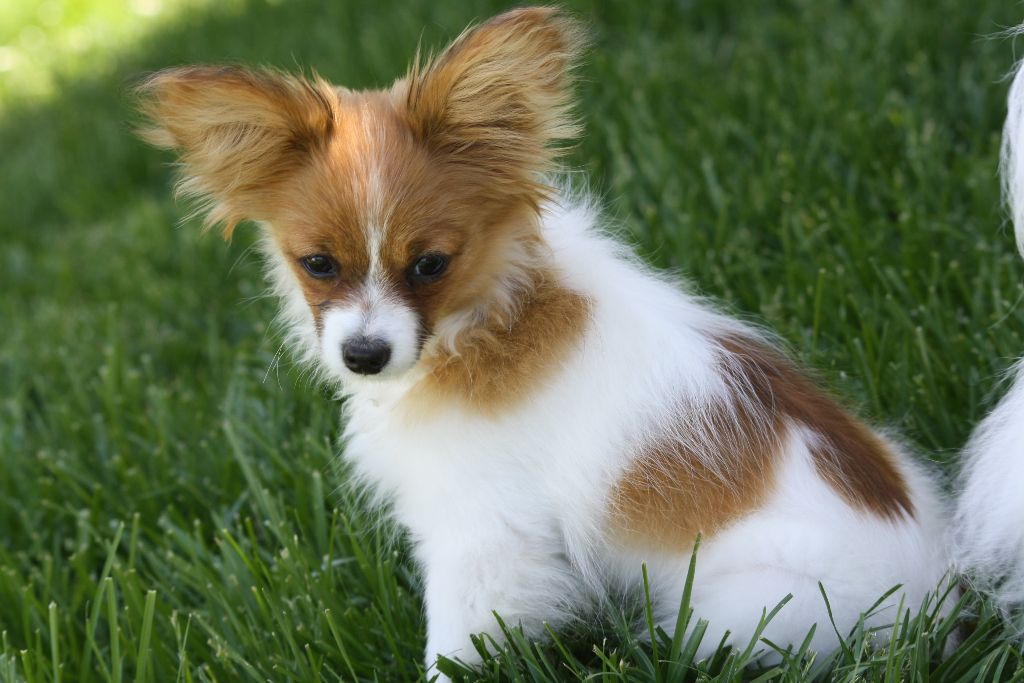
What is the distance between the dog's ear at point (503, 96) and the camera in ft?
7.45

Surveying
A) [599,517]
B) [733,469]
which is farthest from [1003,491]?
[599,517]

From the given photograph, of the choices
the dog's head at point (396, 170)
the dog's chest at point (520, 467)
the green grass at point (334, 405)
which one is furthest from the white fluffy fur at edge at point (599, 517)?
the dog's head at point (396, 170)

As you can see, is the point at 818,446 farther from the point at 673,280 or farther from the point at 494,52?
the point at 494,52

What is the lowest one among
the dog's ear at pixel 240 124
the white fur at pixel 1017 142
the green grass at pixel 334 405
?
the green grass at pixel 334 405

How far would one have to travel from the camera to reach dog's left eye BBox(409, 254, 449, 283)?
2.28m

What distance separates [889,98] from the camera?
14.6 feet

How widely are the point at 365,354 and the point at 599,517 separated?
67cm

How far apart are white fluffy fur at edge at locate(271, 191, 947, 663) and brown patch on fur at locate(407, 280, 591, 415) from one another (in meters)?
0.03

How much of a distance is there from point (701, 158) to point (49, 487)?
2856 millimetres

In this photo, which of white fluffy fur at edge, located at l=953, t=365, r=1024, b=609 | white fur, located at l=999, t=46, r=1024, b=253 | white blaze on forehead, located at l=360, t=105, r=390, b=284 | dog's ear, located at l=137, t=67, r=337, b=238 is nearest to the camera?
white fur, located at l=999, t=46, r=1024, b=253

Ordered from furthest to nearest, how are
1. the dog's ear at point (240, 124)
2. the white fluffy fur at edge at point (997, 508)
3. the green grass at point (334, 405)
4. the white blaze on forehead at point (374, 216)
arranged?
the green grass at point (334, 405) → the dog's ear at point (240, 124) → the white blaze on forehead at point (374, 216) → the white fluffy fur at edge at point (997, 508)

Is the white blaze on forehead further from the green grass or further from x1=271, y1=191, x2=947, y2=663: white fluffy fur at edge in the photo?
the green grass

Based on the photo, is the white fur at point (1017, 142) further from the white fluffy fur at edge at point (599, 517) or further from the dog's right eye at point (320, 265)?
the dog's right eye at point (320, 265)

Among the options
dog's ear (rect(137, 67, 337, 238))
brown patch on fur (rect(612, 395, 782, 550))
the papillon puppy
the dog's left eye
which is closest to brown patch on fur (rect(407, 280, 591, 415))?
the papillon puppy
